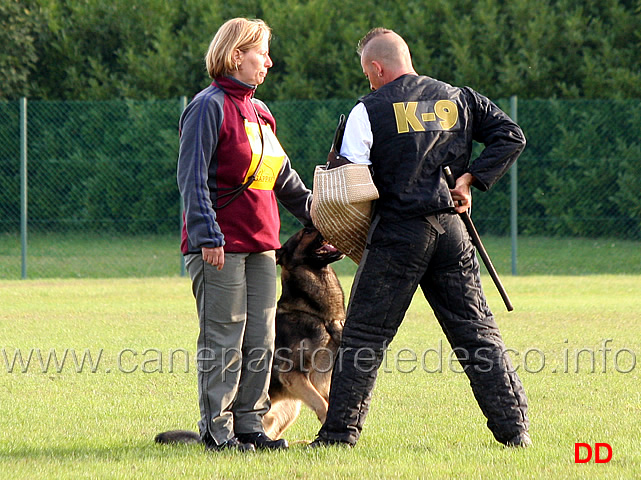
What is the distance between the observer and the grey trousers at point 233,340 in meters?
4.34

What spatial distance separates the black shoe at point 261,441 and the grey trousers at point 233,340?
3cm

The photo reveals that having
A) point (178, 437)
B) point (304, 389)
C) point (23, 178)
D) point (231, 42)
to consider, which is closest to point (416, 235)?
point (304, 389)

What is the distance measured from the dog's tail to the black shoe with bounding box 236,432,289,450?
0.21 meters

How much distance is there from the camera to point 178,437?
14.8 feet

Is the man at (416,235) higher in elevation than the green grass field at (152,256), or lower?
higher

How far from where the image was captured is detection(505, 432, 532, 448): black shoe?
429cm

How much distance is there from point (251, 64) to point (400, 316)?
1.36 m

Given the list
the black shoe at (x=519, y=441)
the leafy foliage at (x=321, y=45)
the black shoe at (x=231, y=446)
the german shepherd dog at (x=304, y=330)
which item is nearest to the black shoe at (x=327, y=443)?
the black shoe at (x=231, y=446)

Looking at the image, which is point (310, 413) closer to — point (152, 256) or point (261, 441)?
point (261, 441)

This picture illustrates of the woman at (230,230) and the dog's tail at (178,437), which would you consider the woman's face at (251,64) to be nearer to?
the woman at (230,230)

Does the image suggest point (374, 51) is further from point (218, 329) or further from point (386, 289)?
point (218, 329)

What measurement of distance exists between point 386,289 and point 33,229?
37.3 feet

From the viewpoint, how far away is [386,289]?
14.1 feet

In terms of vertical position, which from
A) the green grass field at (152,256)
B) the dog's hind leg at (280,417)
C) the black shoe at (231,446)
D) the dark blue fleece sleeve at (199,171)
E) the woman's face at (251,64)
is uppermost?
the woman's face at (251,64)
